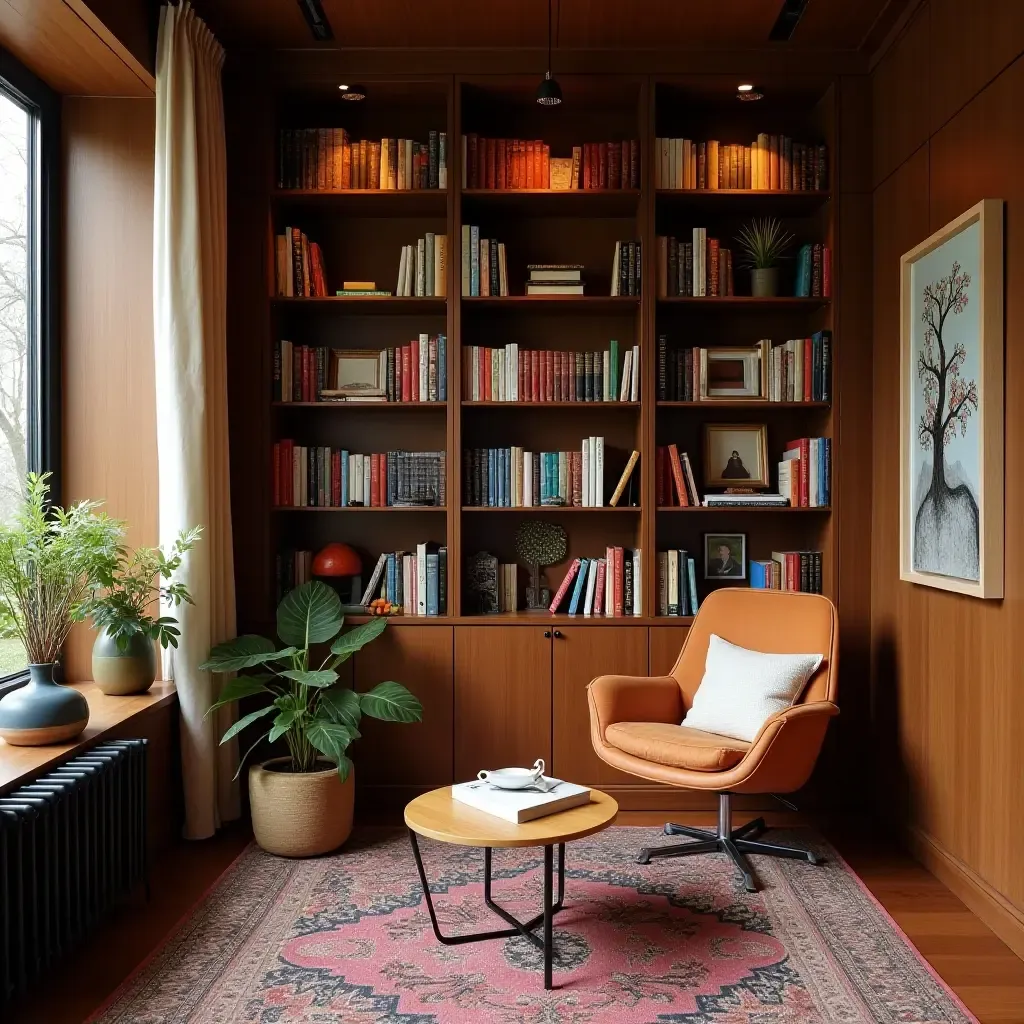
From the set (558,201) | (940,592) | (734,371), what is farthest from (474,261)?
(940,592)

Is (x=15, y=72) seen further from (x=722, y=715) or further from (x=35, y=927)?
(x=722, y=715)

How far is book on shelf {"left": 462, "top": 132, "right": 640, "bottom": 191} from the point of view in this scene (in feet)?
13.7

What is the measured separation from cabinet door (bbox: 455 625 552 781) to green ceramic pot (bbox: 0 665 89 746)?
1.61m

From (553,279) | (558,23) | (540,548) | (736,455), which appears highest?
(558,23)

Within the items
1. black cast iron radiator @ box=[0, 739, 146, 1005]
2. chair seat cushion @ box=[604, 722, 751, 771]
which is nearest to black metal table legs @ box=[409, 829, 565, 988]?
chair seat cushion @ box=[604, 722, 751, 771]

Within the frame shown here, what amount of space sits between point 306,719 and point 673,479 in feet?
5.87

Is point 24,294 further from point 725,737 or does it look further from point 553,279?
point 725,737

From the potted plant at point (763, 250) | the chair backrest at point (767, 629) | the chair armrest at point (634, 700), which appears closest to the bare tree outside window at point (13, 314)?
the chair armrest at point (634, 700)

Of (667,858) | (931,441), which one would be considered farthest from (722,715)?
(931,441)

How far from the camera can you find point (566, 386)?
13.9 feet

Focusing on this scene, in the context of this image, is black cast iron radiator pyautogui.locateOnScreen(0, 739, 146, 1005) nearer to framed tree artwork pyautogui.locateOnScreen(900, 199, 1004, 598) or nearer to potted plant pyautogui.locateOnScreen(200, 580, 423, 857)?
potted plant pyautogui.locateOnScreen(200, 580, 423, 857)

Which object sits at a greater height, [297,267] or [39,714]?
[297,267]

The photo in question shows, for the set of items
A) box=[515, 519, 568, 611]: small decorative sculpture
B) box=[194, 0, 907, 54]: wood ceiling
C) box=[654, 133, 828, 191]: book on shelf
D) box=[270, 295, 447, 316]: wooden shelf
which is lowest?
box=[515, 519, 568, 611]: small decorative sculpture

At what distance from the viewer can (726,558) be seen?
4.44 metres
